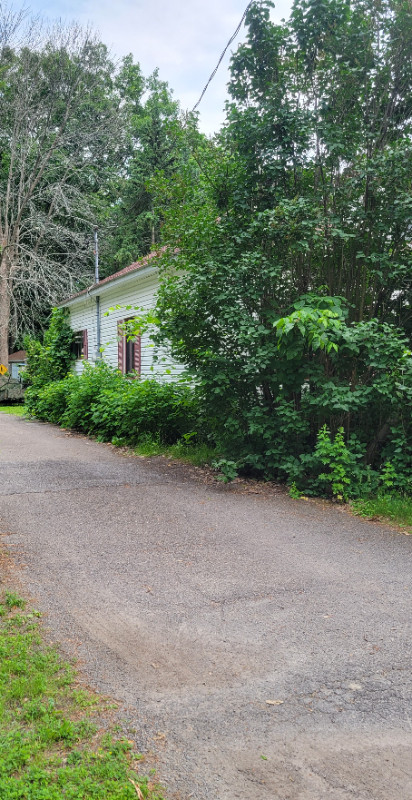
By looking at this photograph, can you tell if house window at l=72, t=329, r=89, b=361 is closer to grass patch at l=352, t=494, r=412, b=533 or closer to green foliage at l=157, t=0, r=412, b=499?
green foliage at l=157, t=0, r=412, b=499

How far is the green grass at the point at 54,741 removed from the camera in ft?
6.53

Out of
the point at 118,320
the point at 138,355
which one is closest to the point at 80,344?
the point at 118,320

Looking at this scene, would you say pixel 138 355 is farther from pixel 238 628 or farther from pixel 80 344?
pixel 238 628

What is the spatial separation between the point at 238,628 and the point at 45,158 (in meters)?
24.5

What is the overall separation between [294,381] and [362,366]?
729mm

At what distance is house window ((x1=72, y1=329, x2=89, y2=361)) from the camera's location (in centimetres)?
1802

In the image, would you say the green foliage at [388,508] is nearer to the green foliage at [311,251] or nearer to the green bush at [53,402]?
the green foliage at [311,251]

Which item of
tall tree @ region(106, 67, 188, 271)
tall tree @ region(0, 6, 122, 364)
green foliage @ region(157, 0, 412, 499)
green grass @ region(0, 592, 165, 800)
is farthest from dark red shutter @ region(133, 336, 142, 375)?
tall tree @ region(106, 67, 188, 271)

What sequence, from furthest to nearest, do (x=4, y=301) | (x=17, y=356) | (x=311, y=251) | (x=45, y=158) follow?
(x=17, y=356) → (x=45, y=158) → (x=4, y=301) → (x=311, y=251)

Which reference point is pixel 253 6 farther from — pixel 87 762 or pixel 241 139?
pixel 87 762

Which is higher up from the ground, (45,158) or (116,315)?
(45,158)

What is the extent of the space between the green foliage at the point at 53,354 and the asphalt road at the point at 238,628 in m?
11.0

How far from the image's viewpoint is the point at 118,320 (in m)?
15.4

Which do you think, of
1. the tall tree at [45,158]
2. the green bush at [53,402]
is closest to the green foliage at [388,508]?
the green bush at [53,402]
